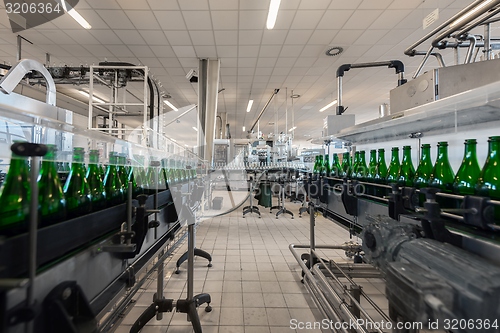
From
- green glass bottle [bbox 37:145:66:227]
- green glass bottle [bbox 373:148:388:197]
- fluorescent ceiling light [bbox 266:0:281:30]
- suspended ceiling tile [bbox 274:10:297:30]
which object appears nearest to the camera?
green glass bottle [bbox 37:145:66:227]

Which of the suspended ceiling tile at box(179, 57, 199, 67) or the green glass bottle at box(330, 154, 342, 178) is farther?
the suspended ceiling tile at box(179, 57, 199, 67)

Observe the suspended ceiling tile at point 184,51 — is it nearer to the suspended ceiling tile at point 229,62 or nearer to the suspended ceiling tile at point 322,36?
the suspended ceiling tile at point 229,62

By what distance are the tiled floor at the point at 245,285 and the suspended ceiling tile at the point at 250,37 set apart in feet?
9.60

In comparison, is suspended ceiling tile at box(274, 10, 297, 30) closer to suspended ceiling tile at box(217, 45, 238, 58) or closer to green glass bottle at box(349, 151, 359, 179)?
suspended ceiling tile at box(217, 45, 238, 58)

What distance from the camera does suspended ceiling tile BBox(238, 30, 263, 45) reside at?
10.5 feet

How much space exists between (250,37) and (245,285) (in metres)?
3.25

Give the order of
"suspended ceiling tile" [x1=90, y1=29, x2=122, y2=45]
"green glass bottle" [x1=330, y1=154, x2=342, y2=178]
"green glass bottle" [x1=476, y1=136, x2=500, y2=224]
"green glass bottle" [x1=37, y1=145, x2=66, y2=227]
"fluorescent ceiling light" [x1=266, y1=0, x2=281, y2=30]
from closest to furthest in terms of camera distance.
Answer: "green glass bottle" [x1=37, y1=145, x2=66, y2=227] → "green glass bottle" [x1=476, y1=136, x2=500, y2=224] → "green glass bottle" [x1=330, y1=154, x2=342, y2=178] → "fluorescent ceiling light" [x1=266, y1=0, x2=281, y2=30] → "suspended ceiling tile" [x1=90, y1=29, x2=122, y2=45]

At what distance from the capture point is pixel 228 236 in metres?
3.25

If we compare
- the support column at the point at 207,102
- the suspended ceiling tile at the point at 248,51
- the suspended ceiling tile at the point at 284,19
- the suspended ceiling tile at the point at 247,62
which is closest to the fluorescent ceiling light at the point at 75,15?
the support column at the point at 207,102

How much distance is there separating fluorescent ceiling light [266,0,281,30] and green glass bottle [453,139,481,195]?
260 cm

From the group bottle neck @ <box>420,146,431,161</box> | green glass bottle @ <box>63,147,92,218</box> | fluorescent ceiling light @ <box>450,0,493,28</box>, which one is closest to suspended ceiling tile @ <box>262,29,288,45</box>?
fluorescent ceiling light @ <box>450,0,493,28</box>

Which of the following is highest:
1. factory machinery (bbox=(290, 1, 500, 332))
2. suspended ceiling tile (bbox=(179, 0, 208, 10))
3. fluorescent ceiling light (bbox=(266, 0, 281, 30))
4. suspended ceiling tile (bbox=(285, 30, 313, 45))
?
suspended ceiling tile (bbox=(285, 30, 313, 45))

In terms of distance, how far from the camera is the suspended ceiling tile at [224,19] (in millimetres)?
2808

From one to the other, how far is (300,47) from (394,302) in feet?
12.9
